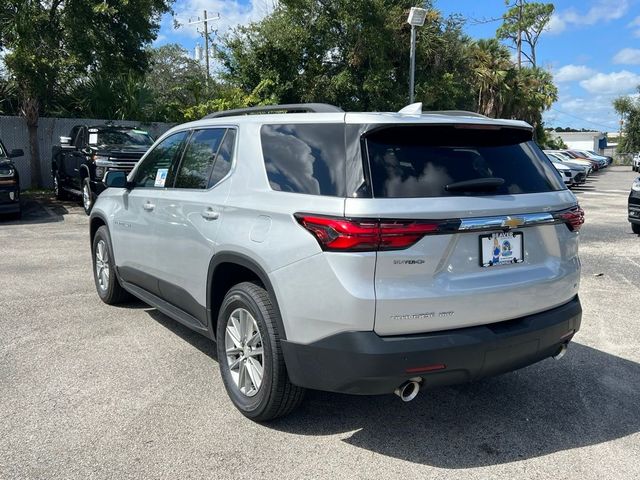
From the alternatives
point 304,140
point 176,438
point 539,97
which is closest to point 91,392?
point 176,438

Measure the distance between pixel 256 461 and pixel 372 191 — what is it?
1.57 meters

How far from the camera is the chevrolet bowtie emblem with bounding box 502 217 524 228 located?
317cm

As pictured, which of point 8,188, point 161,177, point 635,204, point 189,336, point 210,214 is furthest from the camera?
point 8,188

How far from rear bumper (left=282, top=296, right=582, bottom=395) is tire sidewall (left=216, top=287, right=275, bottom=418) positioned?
0.17 m

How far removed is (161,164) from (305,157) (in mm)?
1993

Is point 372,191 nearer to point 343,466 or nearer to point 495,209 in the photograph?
point 495,209

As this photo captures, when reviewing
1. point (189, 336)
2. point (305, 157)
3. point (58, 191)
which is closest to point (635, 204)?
point (189, 336)

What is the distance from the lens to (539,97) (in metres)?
36.7

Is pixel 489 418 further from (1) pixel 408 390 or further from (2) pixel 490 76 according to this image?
(2) pixel 490 76

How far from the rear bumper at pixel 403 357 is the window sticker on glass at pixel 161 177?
2126mm

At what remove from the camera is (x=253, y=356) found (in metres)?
3.54

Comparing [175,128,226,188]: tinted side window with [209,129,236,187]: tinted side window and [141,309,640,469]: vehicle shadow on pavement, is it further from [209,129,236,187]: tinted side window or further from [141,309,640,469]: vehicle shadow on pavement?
[141,309,640,469]: vehicle shadow on pavement

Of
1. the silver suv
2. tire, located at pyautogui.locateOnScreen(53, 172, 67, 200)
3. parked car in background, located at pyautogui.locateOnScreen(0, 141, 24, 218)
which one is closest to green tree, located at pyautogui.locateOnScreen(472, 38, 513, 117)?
tire, located at pyautogui.locateOnScreen(53, 172, 67, 200)

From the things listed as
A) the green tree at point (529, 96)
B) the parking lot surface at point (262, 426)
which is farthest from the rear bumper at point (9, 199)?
the green tree at point (529, 96)
